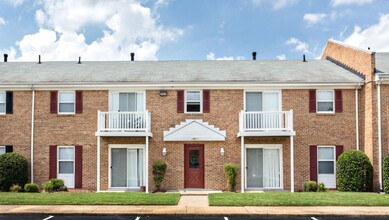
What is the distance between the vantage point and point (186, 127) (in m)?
20.5

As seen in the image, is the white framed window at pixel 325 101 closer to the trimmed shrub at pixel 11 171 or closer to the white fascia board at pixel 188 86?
the white fascia board at pixel 188 86

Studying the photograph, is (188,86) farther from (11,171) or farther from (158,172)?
(11,171)

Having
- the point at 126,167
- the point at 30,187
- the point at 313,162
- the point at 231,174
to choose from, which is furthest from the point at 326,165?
the point at 30,187

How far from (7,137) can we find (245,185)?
39.6ft

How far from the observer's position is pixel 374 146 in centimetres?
1948

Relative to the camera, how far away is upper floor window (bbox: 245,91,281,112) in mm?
20969

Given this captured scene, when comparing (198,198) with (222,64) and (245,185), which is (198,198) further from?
(222,64)

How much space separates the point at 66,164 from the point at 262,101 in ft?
33.7

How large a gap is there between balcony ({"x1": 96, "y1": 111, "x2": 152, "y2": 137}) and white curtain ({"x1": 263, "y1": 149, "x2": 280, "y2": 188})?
5.89m

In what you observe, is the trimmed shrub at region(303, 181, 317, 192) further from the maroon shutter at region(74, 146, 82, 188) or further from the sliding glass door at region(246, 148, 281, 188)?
the maroon shutter at region(74, 146, 82, 188)

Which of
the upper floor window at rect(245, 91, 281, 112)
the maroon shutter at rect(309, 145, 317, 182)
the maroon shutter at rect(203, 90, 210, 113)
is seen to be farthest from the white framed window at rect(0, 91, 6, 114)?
the maroon shutter at rect(309, 145, 317, 182)

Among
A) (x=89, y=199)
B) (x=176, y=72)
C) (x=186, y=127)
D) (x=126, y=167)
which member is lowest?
(x=89, y=199)

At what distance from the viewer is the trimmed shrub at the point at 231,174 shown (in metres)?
19.7

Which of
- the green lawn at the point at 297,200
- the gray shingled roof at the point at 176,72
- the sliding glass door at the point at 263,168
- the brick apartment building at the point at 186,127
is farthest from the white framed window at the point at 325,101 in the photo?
the green lawn at the point at 297,200
